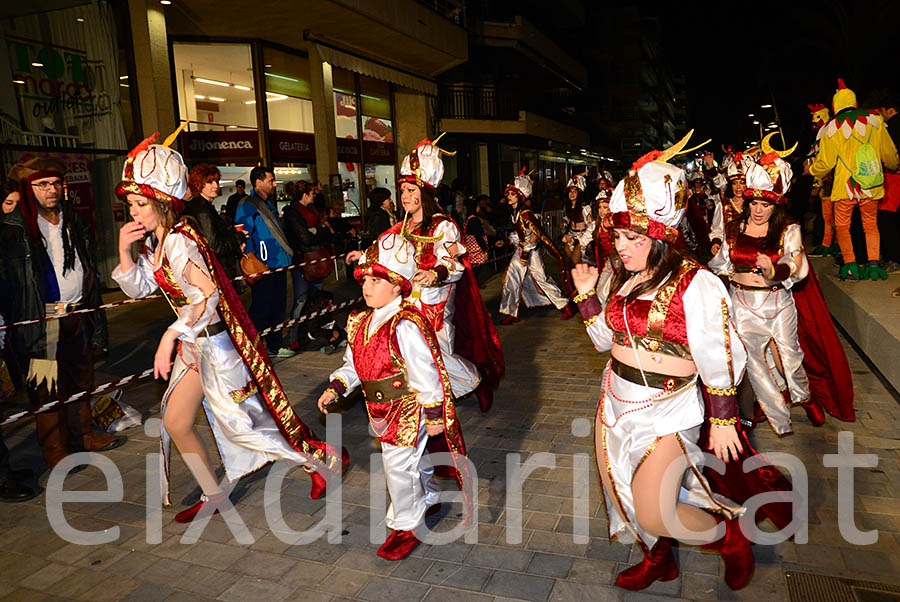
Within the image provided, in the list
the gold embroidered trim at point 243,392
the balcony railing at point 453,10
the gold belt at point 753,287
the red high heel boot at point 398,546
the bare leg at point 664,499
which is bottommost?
the red high heel boot at point 398,546

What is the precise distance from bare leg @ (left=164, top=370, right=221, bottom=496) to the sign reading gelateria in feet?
31.1

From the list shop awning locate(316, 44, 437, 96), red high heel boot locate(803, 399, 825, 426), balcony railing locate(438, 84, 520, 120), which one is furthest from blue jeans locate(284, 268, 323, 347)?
balcony railing locate(438, 84, 520, 120)

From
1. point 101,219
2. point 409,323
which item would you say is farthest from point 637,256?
point 101,219

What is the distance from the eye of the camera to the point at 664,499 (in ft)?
9.34

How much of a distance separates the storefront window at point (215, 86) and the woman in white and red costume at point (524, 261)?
8426 mm

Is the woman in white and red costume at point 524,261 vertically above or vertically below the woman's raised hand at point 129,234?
below

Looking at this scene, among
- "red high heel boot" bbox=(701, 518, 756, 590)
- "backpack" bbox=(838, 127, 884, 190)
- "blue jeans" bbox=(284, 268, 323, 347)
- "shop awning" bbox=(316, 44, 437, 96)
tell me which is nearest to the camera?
"red high heel boot" bbox=(701, 518, 756, 590)

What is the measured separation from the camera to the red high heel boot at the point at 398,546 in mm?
3529

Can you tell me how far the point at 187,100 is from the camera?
48.0 ft

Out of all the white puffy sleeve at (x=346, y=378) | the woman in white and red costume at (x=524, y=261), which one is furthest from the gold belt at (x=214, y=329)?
the woman in white and red costume at (x=524, y=261)

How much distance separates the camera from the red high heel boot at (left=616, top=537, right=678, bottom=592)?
3135 mm

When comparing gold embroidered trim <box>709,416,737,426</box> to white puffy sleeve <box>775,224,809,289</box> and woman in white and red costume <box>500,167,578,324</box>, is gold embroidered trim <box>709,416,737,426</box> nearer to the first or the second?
white puffy sleeve <box>775,224,809,289</box>

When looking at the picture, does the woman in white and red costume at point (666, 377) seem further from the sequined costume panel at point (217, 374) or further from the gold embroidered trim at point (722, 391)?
the sequined costume panel at point (217, 374)

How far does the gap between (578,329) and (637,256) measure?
20.8ft
